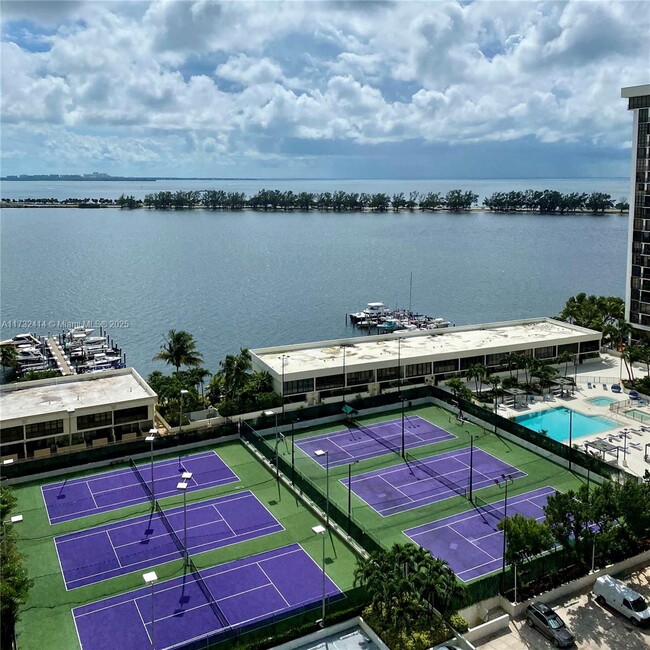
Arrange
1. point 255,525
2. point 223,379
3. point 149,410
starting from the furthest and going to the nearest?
point 223,379
point 149,410
point 255,525

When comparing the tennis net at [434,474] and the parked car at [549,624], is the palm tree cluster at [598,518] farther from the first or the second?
the tennis net at [434,474]

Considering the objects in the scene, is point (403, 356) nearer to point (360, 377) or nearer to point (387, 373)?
point (387, 373)

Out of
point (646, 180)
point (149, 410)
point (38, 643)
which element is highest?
point (646, 180)

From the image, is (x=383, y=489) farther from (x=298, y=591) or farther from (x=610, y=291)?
(x=610, y=291)

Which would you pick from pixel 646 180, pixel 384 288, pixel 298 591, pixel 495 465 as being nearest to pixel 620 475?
pixel 495 465

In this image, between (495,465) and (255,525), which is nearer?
(255,525)

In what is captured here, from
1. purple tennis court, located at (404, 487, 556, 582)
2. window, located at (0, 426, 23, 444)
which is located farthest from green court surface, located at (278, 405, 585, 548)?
window, located at (0, 426, 23, 444)
